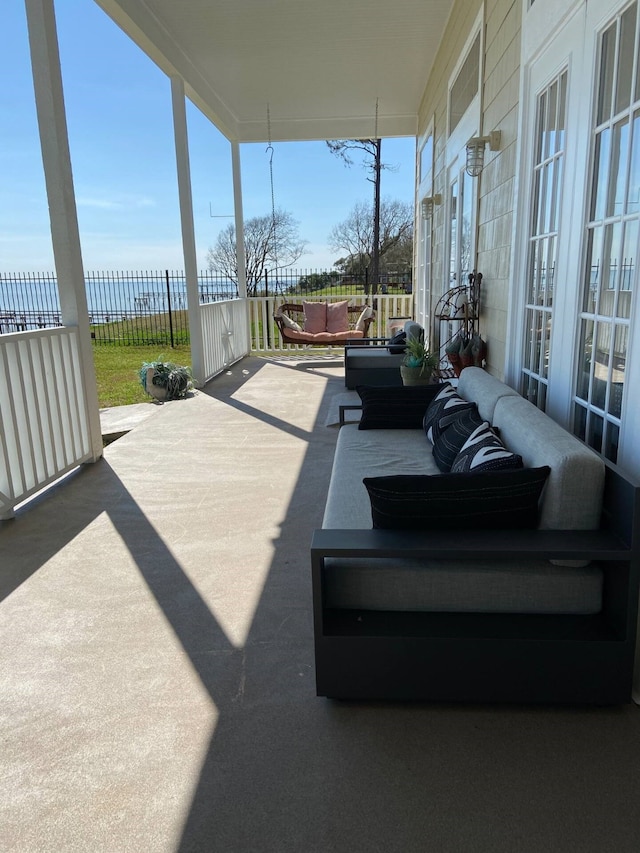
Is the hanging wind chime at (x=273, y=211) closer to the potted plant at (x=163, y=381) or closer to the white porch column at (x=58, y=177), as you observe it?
the potted plant at (x=163, y=381)

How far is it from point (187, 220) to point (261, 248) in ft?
18.8

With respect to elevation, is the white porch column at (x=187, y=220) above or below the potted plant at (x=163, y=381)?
above

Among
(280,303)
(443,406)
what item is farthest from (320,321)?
(443,406)

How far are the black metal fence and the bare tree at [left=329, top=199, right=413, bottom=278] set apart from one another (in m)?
0.81

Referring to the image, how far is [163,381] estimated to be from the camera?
640 cm

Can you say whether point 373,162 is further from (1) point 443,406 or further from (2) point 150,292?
(1) point 443,406

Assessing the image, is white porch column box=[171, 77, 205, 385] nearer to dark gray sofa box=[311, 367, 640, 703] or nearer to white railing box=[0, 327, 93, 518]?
white railing box=[0, 327, 93, 518]

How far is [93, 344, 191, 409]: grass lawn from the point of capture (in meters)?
6.92

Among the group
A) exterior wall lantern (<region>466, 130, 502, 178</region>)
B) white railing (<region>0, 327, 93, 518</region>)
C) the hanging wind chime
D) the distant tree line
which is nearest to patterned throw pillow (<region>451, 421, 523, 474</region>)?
exterior wall lantern (<region>466, 130, 502, 178</region>)

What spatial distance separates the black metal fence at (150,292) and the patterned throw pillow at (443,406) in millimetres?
6857

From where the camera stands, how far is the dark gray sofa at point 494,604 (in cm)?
159

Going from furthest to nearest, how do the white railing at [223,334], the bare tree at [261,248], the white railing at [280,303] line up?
the bare tree at [261,248]
the white railing at [280,303]
the white railing at [223,334]

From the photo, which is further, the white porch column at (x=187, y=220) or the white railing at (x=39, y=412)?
the white porch column at (x=187, y=220)

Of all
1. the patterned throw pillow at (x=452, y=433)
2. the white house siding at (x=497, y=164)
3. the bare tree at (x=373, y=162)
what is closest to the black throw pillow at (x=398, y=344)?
the white house siding at (x=497, y=164)
